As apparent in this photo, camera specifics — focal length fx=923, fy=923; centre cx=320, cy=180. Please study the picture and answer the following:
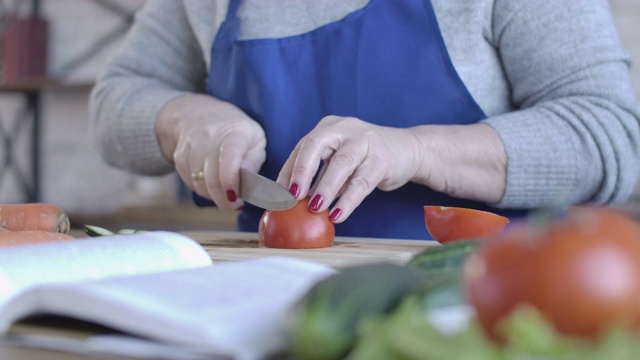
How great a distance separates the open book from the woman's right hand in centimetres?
73

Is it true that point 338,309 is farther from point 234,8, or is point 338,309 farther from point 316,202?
point 234,8

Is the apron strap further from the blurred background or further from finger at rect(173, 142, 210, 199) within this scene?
the blurred background

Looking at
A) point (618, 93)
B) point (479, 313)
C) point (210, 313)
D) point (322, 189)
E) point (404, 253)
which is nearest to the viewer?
point (479, 313)

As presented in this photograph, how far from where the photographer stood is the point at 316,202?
1.39m

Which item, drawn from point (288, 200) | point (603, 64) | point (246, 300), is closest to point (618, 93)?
point (603, 64)

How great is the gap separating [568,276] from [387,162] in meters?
0.98

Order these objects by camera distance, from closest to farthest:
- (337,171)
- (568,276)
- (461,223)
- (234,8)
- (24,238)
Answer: (568,276), (24,238), (461,223), (337,171), (234,8)

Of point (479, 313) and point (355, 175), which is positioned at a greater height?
point (479, 313)

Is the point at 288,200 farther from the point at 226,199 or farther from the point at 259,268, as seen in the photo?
the point at 259,268

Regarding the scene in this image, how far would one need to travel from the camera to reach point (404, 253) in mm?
1274

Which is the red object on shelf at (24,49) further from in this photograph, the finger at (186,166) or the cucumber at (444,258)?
the cucumber at (444,258)

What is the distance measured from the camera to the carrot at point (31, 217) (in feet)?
4.46

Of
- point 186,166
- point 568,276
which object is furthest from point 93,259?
point 186,166

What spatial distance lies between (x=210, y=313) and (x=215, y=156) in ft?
3.33
